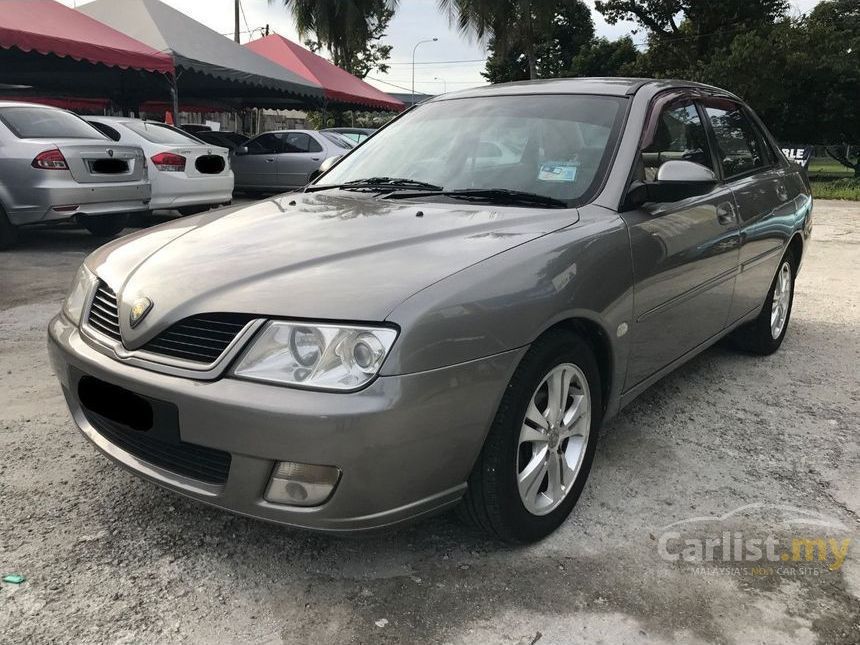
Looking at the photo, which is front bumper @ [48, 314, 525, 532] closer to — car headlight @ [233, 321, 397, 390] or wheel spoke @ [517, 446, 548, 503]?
car headlight @ [233, 321, 397, 390]

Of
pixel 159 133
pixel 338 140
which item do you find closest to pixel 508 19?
pixel 338 140

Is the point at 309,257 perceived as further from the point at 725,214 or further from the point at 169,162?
the point at 169,162

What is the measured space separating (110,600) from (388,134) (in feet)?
7.77

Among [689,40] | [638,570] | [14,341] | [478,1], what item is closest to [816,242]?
[638,570]

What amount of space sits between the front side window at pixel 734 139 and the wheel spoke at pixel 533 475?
6.75 ft

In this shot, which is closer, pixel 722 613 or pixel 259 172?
pixel 722 613

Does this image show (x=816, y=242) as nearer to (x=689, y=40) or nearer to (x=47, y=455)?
(x=47, y=455)

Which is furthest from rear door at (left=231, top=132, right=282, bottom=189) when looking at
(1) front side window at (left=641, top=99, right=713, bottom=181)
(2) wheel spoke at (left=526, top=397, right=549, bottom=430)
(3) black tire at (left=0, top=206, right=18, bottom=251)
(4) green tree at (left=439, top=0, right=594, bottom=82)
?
(4) green tree at (left=439, top=0, right=594, bottom=82)

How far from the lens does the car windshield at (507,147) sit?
2.72 metres

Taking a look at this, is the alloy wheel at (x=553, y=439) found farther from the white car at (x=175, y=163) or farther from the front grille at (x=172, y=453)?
the white car at (x=175, y=163)

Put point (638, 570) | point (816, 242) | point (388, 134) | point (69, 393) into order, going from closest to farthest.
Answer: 1. point (638, 570)
2. point (69, 393)
3. point (388, 134)
4. point (816, 242)

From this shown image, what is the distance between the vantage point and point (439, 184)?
113 inches

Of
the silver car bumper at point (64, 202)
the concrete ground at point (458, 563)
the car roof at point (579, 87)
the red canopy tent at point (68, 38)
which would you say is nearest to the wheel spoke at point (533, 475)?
the concrete ground at point (458, 563)

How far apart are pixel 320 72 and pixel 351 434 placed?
66.0ft
